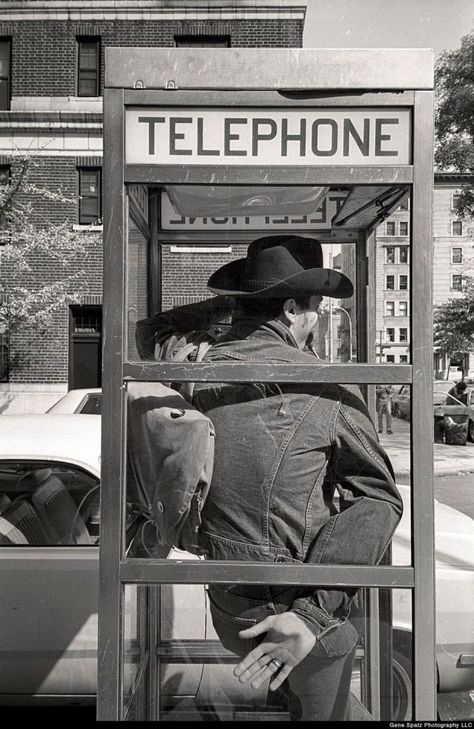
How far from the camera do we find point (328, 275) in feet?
6.95

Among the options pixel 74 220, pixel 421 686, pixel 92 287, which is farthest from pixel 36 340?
pixel 421 686

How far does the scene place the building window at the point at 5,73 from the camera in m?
6.28

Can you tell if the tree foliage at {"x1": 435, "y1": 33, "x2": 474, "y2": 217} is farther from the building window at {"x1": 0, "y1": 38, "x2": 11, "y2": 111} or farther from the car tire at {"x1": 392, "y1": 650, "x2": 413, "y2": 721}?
the building window at {"x1": 0, "y1": 38, "x2": 11, "y2": 111}

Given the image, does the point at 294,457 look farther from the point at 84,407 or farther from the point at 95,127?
the point at 95,127

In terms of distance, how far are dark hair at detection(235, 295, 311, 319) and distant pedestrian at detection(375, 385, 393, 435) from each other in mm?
377

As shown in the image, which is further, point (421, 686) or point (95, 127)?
point (95, 127)

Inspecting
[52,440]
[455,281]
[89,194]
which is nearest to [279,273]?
[52,440]

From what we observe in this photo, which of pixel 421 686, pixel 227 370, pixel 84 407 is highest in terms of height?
pixel 227 370

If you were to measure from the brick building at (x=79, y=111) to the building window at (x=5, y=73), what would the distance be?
0.02 meters

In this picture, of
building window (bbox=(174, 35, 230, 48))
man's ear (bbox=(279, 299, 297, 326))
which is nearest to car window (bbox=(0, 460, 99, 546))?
man's ear (bbox=(279, 299, 297, 326))

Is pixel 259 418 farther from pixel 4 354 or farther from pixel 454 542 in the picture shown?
pixel 4 354

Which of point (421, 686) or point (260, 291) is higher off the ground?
point (260, 291)

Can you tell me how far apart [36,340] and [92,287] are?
1.30m

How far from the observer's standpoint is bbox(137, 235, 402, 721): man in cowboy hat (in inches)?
71.9
